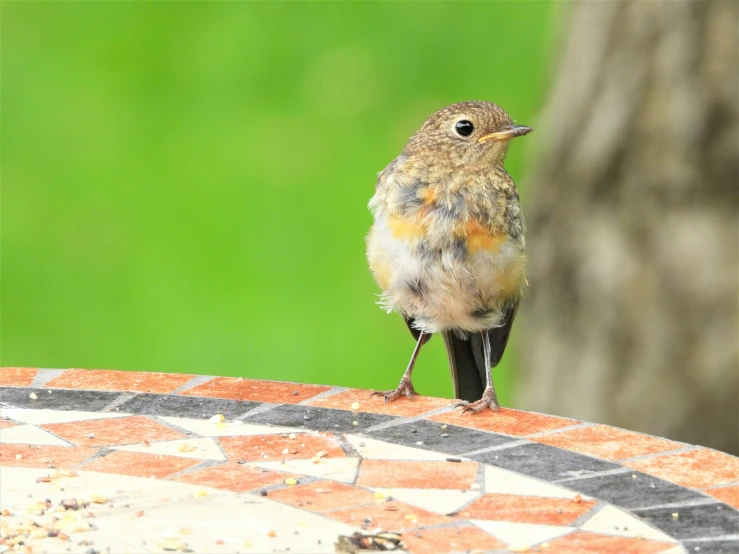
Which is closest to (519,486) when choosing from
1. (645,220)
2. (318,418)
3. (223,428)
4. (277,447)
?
(277,447)

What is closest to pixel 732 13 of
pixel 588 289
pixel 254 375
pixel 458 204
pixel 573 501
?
pixel 588 289

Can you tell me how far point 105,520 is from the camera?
305cm

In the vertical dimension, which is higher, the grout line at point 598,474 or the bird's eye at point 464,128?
the bird's eye at point 464,128

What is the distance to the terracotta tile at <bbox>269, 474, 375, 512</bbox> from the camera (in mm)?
3189

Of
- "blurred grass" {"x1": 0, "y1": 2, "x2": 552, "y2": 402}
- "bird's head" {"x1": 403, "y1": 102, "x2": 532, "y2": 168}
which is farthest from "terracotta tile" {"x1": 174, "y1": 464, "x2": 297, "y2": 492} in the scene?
"blurred grass" {"x1": 0, "y1": 2, "x2": 552, "y2": 402}

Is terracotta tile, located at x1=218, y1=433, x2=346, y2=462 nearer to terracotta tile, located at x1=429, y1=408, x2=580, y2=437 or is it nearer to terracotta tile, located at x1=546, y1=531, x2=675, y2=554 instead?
terracotta tile, located at x1=429, y1=408, x2=580, y2=437

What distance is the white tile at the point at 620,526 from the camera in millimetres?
3035

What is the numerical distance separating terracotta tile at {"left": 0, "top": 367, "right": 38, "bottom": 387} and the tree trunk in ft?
10.4

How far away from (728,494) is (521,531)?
57 cm

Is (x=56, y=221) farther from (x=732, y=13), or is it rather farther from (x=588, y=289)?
(x=732, y=13)

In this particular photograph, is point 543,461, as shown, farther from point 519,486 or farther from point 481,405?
point 481,405

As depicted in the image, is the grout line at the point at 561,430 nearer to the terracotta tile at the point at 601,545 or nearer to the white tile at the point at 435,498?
the white tile at the point at 435,498

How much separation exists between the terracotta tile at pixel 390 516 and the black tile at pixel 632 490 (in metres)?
0.41

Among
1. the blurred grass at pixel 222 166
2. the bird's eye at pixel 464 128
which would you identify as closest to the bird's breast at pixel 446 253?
the bird's eye at pixel 464 128
